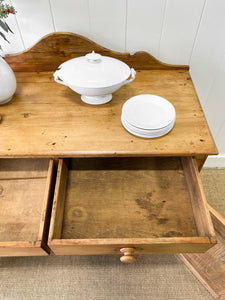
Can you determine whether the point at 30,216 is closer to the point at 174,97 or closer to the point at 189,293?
the point at 174,97

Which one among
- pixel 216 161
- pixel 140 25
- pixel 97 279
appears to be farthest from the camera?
pixel 216 161

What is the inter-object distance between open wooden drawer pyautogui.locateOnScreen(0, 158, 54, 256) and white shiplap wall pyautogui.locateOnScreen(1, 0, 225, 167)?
1.59ft

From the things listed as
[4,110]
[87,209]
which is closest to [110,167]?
[87,209]

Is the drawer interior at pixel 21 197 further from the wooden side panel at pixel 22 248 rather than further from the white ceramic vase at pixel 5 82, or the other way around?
the white ceramic vase at pixel 5 82

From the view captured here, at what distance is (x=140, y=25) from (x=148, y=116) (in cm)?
38

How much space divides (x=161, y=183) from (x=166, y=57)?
1.74 feet

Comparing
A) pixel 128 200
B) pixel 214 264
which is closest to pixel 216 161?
pixel 214 264

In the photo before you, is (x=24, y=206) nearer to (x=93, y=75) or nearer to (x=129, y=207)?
(x=129, y=207)

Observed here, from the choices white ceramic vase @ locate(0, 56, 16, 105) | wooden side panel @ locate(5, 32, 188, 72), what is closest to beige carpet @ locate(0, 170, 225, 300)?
white ceramic vase @ locate(0, 56, 16, 105)

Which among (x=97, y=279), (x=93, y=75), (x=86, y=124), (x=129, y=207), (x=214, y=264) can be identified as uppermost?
(x=93, y=75)

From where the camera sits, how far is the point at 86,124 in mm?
702

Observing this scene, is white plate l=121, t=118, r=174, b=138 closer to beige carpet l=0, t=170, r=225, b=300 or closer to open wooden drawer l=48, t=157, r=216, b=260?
open wooden drawer l=48, t=157, r=216, b=260

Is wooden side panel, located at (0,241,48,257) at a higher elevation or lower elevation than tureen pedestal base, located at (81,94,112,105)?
lower

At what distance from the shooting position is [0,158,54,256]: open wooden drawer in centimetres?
61
